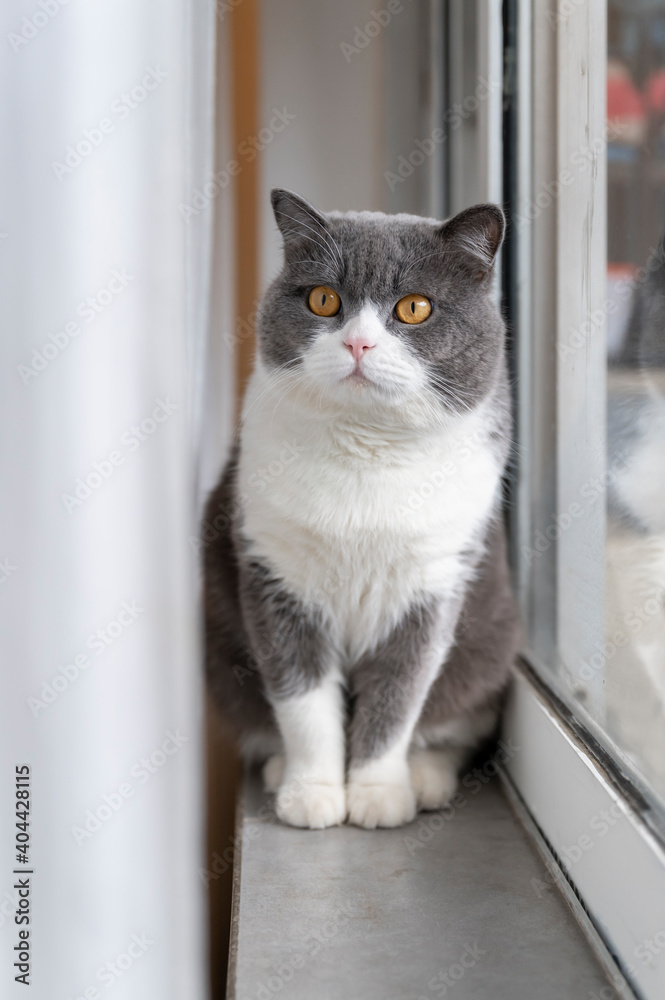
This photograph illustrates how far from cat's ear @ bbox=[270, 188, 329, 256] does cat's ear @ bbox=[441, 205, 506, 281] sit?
15 centimetres

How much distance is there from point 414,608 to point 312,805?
28 centimetres

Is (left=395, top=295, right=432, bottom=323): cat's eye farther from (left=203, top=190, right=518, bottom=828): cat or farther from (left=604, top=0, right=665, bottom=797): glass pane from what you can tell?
(left=604, top=0, right=665, bottom=797): glass pane

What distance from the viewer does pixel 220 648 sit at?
4.17 feet

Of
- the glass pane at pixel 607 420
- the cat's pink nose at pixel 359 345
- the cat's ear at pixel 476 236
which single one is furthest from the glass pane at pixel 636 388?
the cat's pink nose at pixel 359 345

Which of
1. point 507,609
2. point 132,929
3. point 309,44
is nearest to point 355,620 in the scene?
point 507,609

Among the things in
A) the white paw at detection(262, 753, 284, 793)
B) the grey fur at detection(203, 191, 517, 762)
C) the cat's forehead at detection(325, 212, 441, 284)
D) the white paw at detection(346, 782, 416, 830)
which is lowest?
the white paw at detection(262, 753, 284, 793)

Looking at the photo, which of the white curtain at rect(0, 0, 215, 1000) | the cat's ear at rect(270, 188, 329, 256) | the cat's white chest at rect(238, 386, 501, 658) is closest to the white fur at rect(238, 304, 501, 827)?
the cat's white chest at rect(238, 386, 501, 658)

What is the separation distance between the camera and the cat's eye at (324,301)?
997 millimetres

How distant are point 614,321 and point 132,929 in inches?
29.5

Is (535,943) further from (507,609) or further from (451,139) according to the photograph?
(451,139)

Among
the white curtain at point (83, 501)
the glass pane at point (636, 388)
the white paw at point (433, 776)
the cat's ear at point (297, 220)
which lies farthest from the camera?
the white paw at point (433, 776)

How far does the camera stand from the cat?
3.20 ft

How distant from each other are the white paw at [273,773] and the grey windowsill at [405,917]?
7 centimetres

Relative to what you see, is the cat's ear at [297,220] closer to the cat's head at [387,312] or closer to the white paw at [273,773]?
the cat's head at [387,312]
